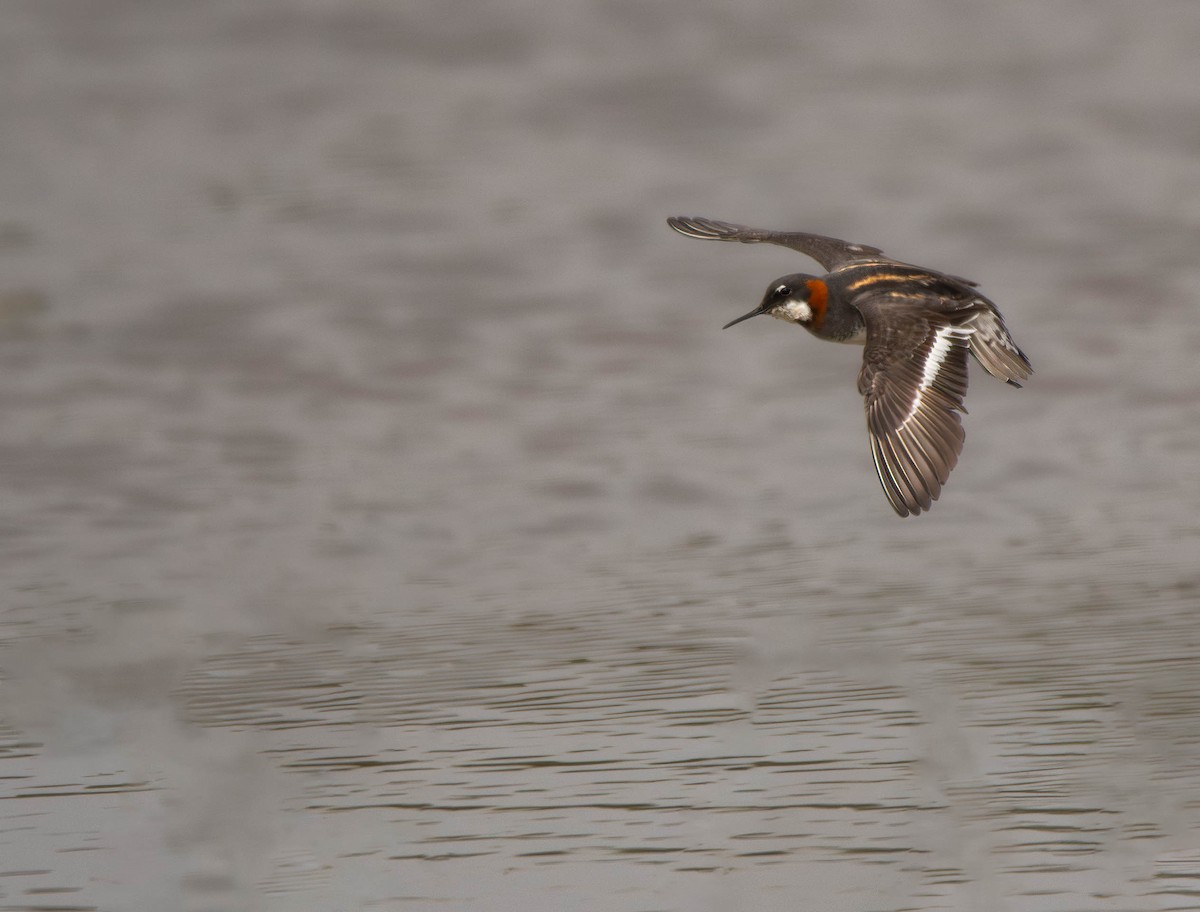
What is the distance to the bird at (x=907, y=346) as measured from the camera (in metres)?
5.68

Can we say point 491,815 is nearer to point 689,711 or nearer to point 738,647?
point 689,711

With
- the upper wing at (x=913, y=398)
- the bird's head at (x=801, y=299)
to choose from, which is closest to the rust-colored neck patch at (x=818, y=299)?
the bird's head at (x=801, y=299)

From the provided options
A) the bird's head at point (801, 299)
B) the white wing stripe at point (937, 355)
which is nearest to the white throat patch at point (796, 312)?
the bird's head at point (801, 299)

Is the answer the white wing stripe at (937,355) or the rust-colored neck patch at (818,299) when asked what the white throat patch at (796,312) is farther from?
the white wing stripe at (937,355)

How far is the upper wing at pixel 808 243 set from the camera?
24.0ft

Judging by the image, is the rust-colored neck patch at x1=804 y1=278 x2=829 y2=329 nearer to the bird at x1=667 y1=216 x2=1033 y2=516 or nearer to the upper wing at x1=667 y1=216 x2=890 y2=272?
the bird at x1=667 y1=216 x2=1033 y2=516

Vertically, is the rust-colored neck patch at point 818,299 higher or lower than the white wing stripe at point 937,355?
higher

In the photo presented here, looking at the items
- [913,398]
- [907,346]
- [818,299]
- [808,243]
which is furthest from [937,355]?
[808,243]

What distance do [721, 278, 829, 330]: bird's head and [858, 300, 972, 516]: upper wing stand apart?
0.68ft

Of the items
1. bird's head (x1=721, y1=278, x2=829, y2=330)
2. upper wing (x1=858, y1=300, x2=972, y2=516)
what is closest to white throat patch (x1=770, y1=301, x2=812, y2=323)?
bird's head (x1=721, y1=278, x2=829, y2=330)

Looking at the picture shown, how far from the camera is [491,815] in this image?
5191mm

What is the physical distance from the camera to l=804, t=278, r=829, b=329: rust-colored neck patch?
259 inches

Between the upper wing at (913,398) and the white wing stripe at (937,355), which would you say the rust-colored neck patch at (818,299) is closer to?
the upper wing at (913,398)

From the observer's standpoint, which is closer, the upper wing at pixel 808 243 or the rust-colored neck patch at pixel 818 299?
the rust-colored neck patch at pixel 818 299
